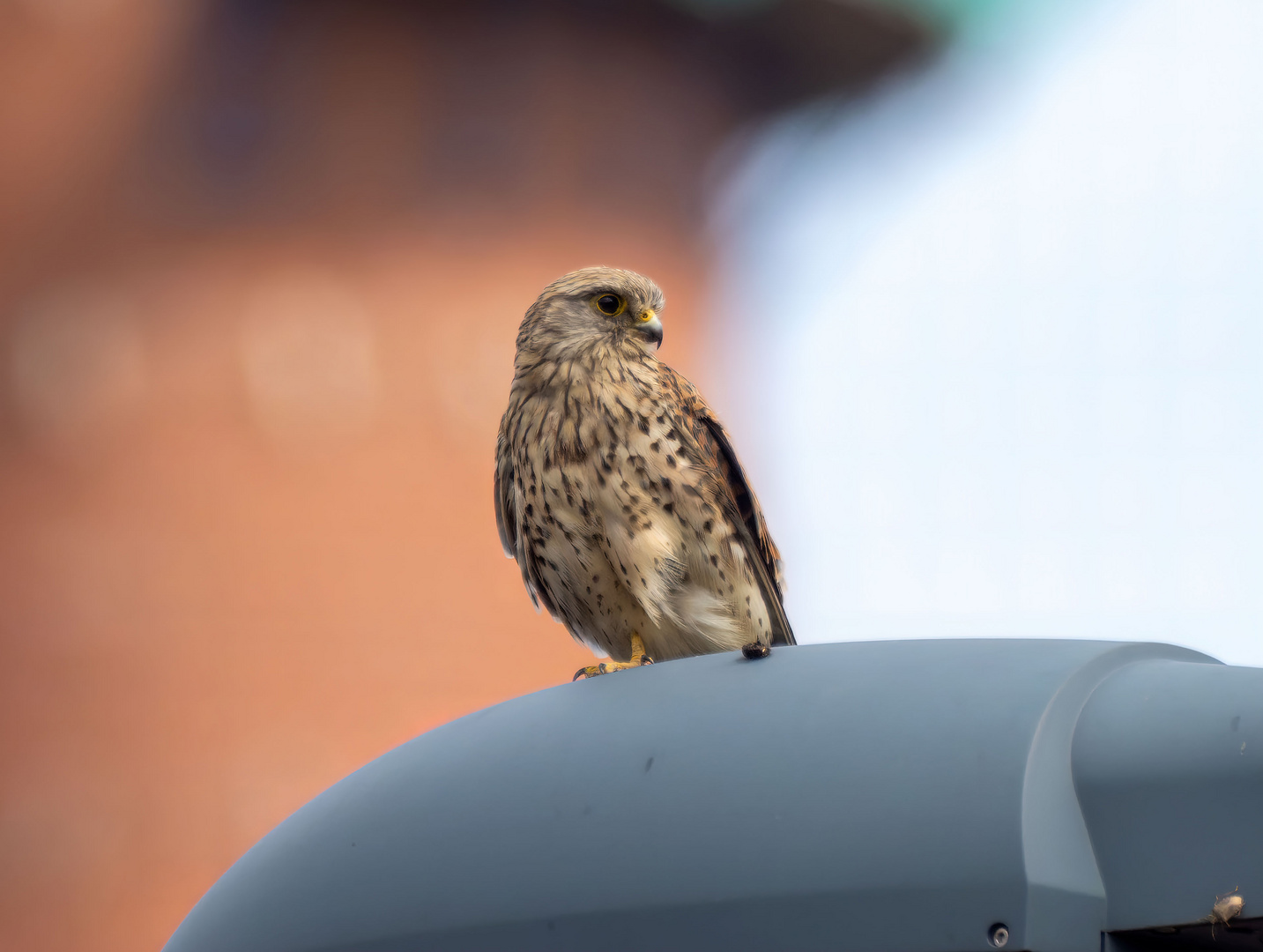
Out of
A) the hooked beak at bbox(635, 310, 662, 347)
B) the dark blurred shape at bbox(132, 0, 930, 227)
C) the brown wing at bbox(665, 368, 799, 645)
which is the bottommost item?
the brown wing at bbox(665, 368, 799, 645)

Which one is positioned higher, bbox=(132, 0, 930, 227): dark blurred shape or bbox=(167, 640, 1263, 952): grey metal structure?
bbox=(132, 0, 930, 227): dark blurred shape

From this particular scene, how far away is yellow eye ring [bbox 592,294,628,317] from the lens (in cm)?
280

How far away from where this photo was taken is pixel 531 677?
23.4 feet

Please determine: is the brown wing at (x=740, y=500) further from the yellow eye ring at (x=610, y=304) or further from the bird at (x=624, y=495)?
the yellow eye ring at (x=610, y=304)

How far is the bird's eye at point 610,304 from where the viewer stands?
2.80 metres

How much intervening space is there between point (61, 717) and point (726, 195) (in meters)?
5.68

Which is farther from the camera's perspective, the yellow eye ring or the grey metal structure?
the yellow eye ring

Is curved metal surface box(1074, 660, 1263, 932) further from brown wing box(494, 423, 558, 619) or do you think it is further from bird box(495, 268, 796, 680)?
brown wing box(494, 423, 558, 619)

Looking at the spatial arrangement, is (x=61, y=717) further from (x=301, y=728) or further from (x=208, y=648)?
(x=301, y=728)

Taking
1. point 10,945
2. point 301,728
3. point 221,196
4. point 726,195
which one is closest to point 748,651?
point 301,728

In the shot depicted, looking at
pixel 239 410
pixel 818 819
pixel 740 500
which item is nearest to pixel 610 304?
pixel 740 500

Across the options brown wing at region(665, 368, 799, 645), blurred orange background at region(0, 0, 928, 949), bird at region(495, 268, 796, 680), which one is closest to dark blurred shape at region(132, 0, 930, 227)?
blurred orange background at region(0, 0, 928, 949)

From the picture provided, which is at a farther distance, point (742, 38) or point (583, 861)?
point (742, 38)

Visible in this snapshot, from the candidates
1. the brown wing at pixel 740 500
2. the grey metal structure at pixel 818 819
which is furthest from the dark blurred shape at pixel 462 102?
the grey metal structure at pixel 818 819
